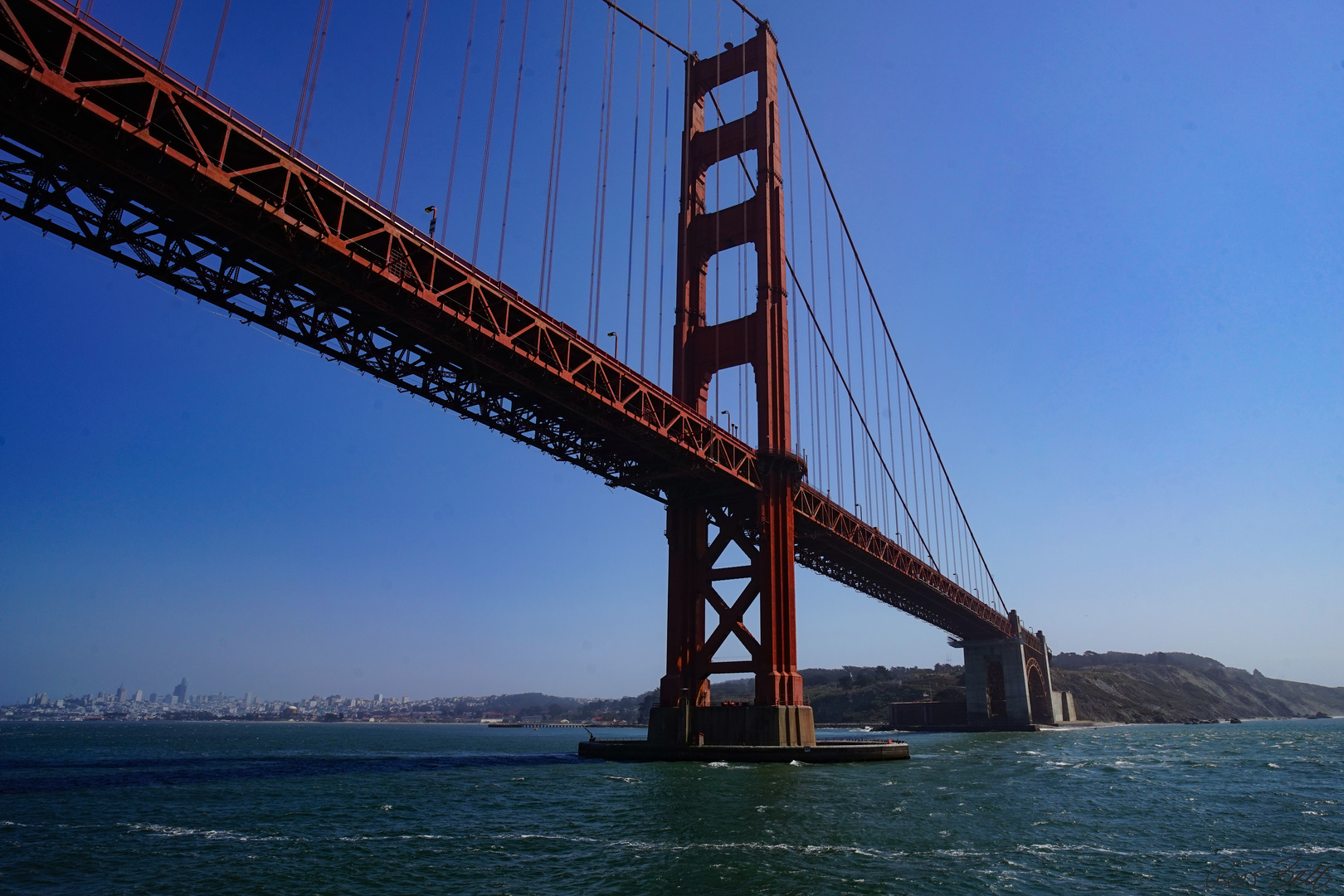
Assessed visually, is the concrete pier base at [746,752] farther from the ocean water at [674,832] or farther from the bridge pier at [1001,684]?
the bridge pier at [1001,684]

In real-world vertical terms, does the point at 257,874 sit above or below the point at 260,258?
below

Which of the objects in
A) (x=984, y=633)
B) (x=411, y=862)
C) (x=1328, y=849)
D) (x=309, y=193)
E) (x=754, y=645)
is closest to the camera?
(x=411, y=862)

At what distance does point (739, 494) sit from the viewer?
133 feet

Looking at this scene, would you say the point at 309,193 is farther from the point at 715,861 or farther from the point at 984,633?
the point at 984,633

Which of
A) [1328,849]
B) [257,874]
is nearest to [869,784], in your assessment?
[1328,849]

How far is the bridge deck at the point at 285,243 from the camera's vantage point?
55.9 ft

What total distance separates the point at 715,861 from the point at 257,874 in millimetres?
8199

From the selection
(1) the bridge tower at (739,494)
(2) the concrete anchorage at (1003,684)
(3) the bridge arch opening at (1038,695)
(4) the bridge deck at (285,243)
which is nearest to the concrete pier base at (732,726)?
(1) the bridge tower at (739,494)

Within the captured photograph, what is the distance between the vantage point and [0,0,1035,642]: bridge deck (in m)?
17.0

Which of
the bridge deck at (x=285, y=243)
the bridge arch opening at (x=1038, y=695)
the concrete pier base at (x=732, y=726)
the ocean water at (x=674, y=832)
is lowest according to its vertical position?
the ocean water at (x=674, y=832)

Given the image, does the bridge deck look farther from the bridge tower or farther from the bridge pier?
the bridge pier

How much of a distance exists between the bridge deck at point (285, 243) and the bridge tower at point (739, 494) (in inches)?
205

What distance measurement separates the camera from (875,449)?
7175 cm

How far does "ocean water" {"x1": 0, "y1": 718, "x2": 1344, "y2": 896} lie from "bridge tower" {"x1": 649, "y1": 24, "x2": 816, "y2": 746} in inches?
144
